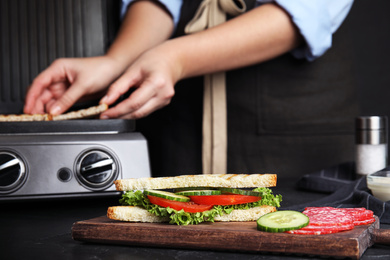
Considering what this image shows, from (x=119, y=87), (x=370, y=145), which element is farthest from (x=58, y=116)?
(x=370, y=145)

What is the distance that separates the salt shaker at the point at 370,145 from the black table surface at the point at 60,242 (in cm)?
34

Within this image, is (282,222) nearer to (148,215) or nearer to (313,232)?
(313,232)

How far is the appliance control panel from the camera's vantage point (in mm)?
993

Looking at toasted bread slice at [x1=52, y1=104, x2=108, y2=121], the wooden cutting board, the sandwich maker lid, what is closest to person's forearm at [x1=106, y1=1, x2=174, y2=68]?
toasted bread slice at [x1=52, y1=104, x2=108, y2=121]

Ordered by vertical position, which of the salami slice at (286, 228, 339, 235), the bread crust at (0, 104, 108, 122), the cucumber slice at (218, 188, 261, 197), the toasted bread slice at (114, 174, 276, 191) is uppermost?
the bread crust at (0, 104, 108, 122)

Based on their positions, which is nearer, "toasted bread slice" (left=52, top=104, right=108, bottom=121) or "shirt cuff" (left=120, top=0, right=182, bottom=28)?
"toasted bread slice" (left=52, top=104, right=108, bottom=121)

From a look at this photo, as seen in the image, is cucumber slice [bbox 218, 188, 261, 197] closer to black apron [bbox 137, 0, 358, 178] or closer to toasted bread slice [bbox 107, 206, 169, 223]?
toasted bread slice [bbox 107, 206, 169, 223]

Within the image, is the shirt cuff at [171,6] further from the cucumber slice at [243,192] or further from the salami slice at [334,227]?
the salami slice at [334,227]

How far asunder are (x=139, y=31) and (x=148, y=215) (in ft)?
3.07

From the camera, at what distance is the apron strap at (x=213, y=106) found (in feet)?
5.25

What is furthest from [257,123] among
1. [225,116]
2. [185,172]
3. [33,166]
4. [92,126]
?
[33,166]

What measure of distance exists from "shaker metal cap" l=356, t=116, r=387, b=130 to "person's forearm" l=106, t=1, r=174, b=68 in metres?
0.70

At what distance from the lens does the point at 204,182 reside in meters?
0.84

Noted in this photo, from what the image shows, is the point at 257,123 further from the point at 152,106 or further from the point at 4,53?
the point at 4,53
